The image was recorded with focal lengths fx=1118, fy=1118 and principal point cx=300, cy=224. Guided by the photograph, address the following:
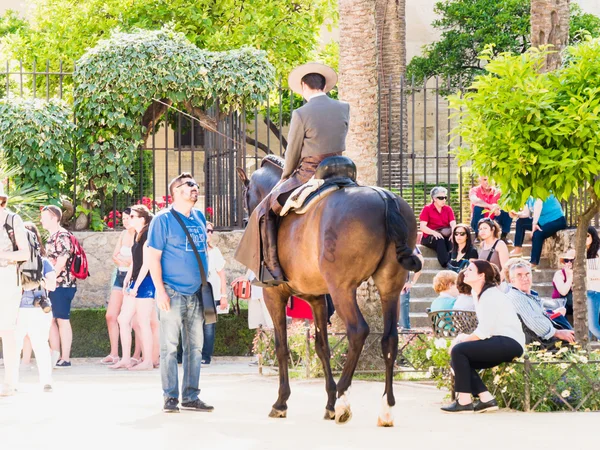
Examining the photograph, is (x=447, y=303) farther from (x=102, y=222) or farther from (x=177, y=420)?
(x=102, y=222)

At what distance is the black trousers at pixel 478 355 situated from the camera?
8.88m

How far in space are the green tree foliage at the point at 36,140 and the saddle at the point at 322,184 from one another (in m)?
8.47

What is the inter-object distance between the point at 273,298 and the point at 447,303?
2.75 metres

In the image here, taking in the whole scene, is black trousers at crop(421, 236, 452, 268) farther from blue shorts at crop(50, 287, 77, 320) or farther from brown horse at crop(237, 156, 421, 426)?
brown horse at crop(237, 156, 421, 426)

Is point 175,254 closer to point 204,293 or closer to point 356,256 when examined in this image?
point 204,293

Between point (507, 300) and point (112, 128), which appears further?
point (112, 128)

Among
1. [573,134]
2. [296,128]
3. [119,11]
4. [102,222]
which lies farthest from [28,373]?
[119,11]

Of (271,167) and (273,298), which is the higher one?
(271,167)

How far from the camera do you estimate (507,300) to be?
9.05 metres

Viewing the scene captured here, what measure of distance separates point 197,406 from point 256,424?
37.1 inches

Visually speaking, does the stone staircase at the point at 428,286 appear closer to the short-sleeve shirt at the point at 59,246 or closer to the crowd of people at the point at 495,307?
the crowd of people at the point at 495,307

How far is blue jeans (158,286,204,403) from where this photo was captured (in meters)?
9.07

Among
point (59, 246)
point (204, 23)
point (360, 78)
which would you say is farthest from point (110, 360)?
point (204, 23)

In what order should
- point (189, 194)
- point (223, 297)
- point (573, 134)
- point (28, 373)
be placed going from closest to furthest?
point (189, 194) < point (573, 134) < point (223, 297) < point (28, 373)
